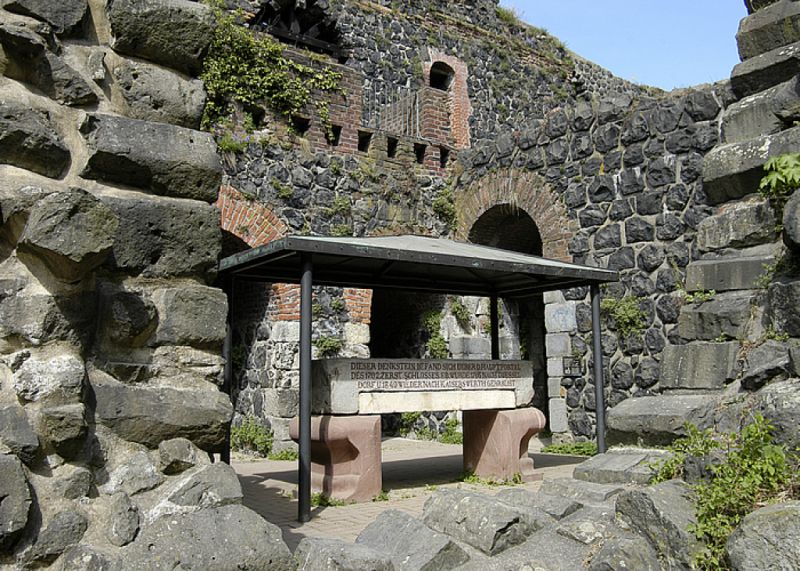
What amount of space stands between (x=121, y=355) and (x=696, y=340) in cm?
286

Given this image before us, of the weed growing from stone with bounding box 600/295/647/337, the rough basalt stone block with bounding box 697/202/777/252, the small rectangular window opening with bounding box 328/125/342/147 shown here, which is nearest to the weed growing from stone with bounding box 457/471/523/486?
the weed growing from stone with bounding box 600/295/647/337

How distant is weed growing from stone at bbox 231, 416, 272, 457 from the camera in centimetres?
984

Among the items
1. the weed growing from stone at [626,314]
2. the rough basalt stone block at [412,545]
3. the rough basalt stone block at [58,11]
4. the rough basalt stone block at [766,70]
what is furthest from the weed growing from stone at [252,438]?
the rough basalt stone block at [58,11]

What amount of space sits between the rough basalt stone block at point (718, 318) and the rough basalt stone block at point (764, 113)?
885mm

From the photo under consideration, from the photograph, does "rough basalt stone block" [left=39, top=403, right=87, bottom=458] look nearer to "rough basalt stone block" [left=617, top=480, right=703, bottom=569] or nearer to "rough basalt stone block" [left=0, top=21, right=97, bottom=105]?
"rough basalt stone block" [left=0, top=21, right=97, bottom=105]

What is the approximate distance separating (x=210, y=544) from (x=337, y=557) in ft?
2.83

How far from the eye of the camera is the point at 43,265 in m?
2.14

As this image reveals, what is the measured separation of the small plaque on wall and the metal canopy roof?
1738 mm

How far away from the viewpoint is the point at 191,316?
8.10 ft

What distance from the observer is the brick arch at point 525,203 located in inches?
399

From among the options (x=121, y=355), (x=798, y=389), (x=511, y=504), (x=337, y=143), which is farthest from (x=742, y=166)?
(x=337, y=143)

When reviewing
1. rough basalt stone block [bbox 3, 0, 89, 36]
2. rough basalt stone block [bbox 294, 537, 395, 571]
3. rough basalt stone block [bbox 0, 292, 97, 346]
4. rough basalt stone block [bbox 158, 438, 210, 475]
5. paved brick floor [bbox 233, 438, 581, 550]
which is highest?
rough basalt stone block [bbox 3, 0, 89, 36]

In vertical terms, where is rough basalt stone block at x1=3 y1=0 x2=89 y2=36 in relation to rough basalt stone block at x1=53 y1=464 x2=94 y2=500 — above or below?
above

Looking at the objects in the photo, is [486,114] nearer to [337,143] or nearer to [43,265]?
[337,143]
